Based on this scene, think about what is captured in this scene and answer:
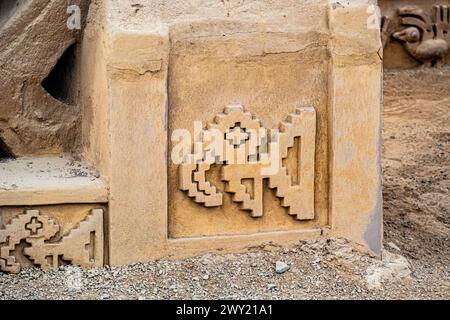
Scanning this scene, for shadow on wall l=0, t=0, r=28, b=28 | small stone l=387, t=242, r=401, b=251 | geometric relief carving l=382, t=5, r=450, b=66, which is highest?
shadow on wall l=0, t=0, r=28, b=28

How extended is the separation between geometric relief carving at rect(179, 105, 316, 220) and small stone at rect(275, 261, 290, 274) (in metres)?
0.25

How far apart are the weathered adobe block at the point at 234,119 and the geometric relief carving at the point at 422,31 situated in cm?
367

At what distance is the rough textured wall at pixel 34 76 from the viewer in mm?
5012

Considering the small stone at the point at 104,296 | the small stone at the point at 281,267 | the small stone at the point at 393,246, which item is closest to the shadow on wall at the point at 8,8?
the small stone at the point at 104,296

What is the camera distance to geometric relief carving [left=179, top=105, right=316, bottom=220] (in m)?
4.68

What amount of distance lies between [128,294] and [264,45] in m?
1.26

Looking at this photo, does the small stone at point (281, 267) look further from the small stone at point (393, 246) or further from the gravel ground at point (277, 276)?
the small stone at point (393, 246)

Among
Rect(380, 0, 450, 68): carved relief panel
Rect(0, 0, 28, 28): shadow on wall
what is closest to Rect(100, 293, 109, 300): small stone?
Rect(0, 0, 28, 28): shadow on wall

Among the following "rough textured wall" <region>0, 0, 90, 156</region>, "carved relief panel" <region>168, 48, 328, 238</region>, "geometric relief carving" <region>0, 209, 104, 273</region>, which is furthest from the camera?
"rough textured wall" <region>0, 0, 90, 156</region>

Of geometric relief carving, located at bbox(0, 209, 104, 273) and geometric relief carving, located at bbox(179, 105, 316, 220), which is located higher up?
geometric relief carving, located at bbox(179, 105, 316, 220)

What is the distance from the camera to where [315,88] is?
482 cm

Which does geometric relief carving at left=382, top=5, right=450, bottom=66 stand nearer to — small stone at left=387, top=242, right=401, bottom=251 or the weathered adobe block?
small stone at left=387, top=242, right=401, bottom=251

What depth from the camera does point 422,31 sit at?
8445 mm
